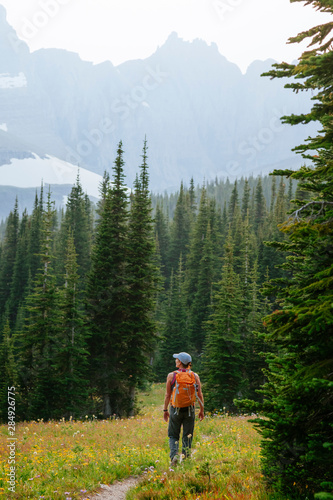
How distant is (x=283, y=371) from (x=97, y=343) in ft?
61.6

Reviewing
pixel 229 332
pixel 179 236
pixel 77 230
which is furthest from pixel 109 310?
pixel 179 236

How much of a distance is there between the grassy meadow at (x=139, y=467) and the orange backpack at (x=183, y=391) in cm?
104

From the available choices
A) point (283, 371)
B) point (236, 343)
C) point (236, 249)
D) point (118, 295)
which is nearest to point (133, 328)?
point (118, 295)

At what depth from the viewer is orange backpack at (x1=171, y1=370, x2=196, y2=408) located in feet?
22.8

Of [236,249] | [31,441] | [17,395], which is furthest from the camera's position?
[236,249]

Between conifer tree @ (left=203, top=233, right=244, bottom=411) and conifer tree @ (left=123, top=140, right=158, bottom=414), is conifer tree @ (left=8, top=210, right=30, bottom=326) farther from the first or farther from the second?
conifer tree @ (left=203, top=233, right=244, bottom=411)

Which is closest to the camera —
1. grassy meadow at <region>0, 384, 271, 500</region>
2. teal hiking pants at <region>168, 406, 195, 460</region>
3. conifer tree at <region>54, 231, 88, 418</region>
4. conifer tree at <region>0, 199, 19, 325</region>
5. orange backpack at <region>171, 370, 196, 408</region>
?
grassy meadow at <region>0, 384, 271, 500</region>

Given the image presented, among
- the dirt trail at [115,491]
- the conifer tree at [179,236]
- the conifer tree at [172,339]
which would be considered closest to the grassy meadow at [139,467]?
the dirt trail at [115,491]

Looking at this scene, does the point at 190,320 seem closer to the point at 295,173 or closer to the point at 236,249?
the point at 236,249

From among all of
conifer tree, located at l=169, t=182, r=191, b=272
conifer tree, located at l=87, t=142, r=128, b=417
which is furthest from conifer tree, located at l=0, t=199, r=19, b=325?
conifer tree, located at l=87, t=142, r=128, b=417

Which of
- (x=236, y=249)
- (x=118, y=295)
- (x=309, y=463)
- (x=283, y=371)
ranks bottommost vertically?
(x=309, y=463)

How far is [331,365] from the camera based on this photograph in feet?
13.6

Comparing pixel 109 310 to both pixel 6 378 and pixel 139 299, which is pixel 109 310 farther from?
pixel 6 378

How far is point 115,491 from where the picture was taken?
6520mm
